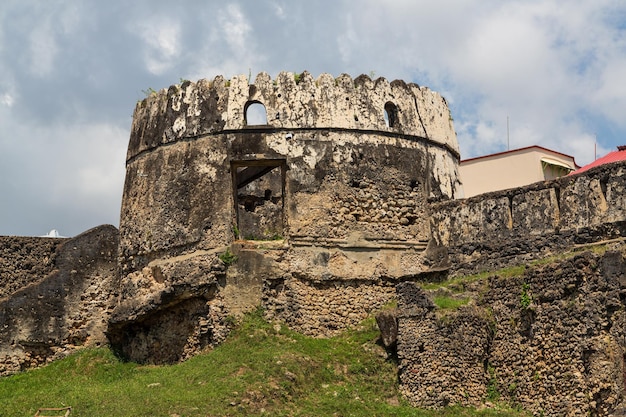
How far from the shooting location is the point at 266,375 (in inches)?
727

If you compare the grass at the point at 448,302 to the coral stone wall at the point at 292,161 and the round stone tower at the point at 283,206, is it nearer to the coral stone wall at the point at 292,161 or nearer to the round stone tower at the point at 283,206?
the round stone tower at the point at 283,206

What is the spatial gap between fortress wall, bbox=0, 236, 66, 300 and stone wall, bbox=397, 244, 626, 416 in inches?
321

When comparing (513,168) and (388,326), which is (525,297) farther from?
(513,168)

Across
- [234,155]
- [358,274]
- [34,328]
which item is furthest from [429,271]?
[34,328]

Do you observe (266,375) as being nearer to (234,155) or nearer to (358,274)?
(358,274)

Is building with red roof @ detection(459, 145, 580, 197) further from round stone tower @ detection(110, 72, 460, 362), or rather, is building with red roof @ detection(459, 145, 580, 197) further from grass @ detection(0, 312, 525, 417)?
grass @ detection(0, 312, 525, 417)

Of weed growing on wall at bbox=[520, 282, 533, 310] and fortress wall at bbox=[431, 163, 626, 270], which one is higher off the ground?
fortress wall at bbox=[431, 163, 626, 270]

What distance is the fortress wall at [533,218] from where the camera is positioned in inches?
742

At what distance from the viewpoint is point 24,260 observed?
23406 millimetres

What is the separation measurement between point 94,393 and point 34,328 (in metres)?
4.13

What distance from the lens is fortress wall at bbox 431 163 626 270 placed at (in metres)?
18.8

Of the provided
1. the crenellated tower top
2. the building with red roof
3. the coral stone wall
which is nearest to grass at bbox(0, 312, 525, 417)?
the coral stone wall

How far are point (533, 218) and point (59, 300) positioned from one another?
32.0ft

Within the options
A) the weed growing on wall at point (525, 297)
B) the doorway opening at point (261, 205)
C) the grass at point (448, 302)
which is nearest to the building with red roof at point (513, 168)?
the doorway opening at point (261, 205)
